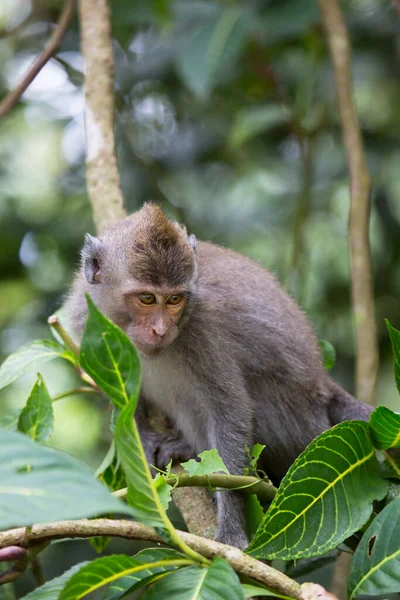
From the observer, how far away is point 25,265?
7.09m

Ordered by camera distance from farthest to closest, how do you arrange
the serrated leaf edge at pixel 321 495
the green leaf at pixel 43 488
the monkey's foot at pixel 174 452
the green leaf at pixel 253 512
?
the monkey's foot at pixel 174 452, the green leaf at pixel 253 512, the serrated leaf edge at pixel 321 495, the green leaf at pixel 43 488

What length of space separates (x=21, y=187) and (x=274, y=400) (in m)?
4.25

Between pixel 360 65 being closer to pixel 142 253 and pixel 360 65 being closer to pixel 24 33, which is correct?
pixel 24 33

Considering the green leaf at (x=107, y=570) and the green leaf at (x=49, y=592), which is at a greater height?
the green leaf at (x=107, y=570)

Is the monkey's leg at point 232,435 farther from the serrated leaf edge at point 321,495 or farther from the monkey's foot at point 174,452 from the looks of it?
the serrated leaf edge at point 321,495

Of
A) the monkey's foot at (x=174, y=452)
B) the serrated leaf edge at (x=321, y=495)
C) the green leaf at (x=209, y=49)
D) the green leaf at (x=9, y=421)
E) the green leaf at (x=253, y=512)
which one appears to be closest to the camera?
the serrated leaf edge at (x=321, y=495)

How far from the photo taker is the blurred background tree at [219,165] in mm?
6848

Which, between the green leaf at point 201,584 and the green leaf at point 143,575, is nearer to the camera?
the green leaf at point 201,584

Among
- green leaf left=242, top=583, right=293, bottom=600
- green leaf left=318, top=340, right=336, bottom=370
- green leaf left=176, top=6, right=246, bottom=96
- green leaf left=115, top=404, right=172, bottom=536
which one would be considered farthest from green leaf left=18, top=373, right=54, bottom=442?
green leaf left=176, top=6, right=246, bottom=96

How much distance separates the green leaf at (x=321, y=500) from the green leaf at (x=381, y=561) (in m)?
0.08

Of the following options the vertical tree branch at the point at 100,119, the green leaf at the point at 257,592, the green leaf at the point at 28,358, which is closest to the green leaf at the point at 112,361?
the green leaf at the point at 257,592

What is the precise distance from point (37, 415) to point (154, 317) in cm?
128

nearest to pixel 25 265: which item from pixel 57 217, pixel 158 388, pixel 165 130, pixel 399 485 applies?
pixel 57 217

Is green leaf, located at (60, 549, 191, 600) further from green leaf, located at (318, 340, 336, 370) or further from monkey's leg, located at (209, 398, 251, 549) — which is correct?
green leaf, located at (318, 340, 336, 370)
